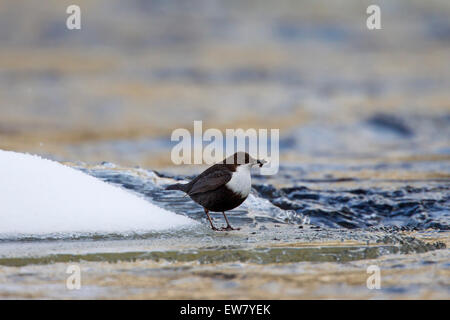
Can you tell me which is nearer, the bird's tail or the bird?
the bird

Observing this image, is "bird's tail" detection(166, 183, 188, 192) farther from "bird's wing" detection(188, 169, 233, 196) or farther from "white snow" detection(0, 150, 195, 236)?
"white snow" detection(0, 150, 195, 236)

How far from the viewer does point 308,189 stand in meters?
9.69

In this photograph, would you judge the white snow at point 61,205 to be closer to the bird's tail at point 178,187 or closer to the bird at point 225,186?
the bird at point 225,186

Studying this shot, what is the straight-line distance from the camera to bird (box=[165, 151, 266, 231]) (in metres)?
6.14

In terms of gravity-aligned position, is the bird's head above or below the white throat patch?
above

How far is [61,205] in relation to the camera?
557cm

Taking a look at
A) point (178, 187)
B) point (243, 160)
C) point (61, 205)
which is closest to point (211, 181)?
point (243, 160)

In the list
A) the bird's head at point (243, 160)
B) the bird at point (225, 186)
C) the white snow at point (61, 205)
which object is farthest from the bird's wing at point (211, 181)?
the white snow at point (61, 205)

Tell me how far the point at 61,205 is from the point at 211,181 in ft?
4.50

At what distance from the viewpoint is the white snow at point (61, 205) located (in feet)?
17.7

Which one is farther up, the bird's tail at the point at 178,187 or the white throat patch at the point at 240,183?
the white throat patch at the point at 240,183

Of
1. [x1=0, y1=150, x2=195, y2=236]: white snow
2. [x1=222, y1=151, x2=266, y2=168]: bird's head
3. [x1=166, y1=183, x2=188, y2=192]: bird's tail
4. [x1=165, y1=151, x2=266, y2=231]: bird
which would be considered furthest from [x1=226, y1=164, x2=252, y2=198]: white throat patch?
[x1=166, y1=183, x2=188, y2=192]: bird's tail

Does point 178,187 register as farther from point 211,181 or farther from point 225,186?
point 225,186

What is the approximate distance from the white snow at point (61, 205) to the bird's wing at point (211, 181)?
334 mm
